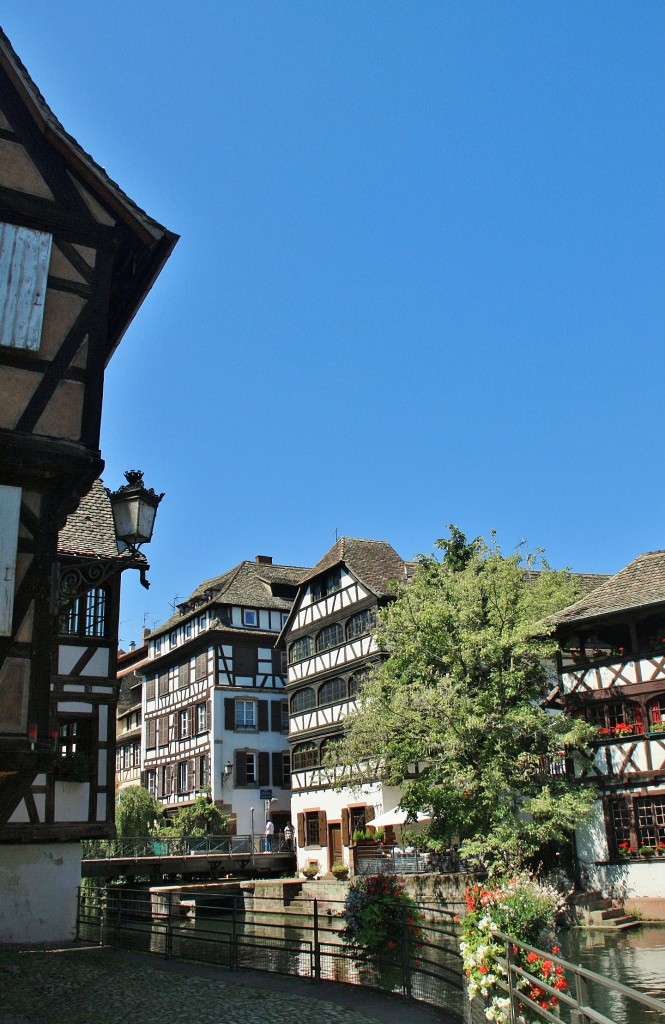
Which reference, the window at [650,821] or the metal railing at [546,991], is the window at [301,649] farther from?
the metal railing at [546,991]

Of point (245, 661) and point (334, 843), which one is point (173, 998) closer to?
point (334, 843)

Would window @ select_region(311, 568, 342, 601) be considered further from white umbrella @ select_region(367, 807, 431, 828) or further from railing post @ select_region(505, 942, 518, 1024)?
railing post @ select_region(505, 942, 518, 1024)

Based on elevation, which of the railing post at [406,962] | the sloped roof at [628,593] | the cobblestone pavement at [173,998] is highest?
the sloped roof at [628,593]

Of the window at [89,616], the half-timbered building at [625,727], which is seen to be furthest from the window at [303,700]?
the window at [89,616]

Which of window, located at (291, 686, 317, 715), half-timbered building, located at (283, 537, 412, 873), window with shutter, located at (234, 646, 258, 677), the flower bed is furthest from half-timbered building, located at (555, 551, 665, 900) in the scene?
window with shutter, located at (234, 646, 258, 677)

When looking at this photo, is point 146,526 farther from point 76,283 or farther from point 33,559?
point 76,283

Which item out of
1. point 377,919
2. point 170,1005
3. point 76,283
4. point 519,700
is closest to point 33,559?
point 76,283

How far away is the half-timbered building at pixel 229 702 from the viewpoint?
45281mm

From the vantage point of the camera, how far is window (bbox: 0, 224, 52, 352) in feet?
37.0

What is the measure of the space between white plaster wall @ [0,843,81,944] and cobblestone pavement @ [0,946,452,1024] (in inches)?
156

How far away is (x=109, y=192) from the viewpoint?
1257 centimetres

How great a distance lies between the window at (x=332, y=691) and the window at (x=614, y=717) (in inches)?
510

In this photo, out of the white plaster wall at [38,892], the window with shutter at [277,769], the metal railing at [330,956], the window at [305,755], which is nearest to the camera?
the metal railing at [330,956]

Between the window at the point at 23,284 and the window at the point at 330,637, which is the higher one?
the window at the point at 330,637
